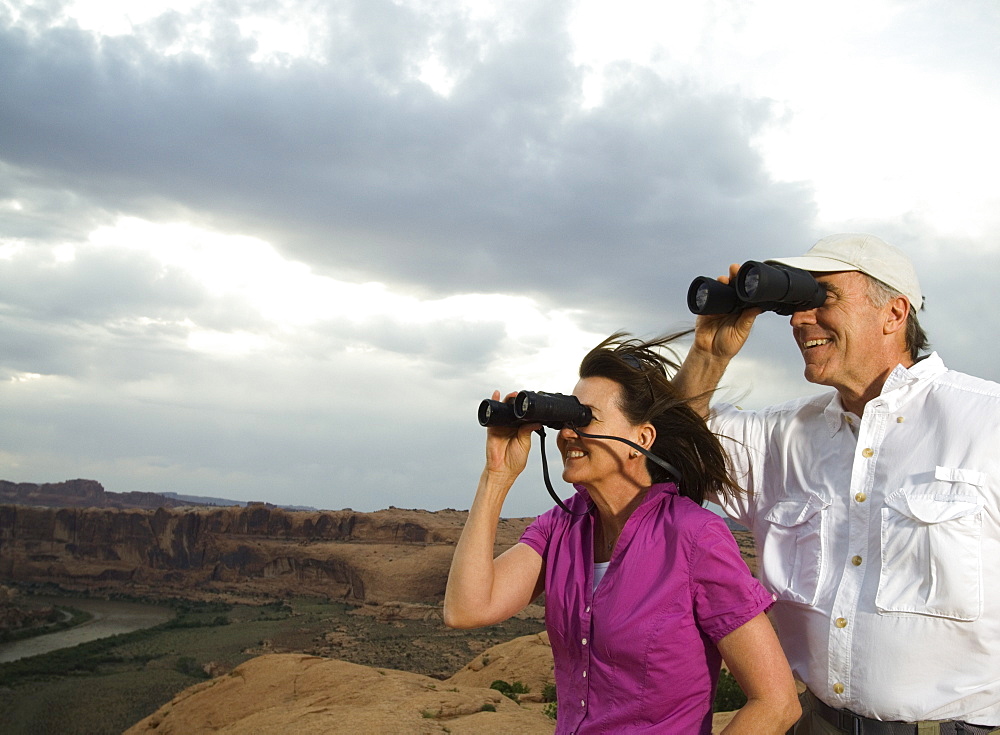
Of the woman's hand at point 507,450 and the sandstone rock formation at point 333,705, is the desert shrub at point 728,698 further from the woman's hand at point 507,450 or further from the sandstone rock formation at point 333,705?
the woman's hand at point 507,450

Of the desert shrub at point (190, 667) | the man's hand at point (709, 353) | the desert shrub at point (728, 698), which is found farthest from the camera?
the desert shrub at point (190, 667)

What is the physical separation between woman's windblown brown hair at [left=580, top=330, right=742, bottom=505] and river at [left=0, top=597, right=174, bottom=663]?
47384 mm

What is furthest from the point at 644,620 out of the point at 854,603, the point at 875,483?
the point at 875,483

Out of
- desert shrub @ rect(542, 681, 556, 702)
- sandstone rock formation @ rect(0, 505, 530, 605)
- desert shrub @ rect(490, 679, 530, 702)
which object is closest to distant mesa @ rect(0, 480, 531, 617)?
sandstone rock formation @ rect(0, 505, 530, 605)

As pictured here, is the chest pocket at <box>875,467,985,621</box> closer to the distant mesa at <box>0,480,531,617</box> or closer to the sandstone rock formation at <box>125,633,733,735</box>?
the sandstone rock formation at <box>125,633,733,735</box>

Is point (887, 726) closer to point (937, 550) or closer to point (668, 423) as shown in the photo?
point (937, 550)

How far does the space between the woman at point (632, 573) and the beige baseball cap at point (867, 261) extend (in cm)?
56

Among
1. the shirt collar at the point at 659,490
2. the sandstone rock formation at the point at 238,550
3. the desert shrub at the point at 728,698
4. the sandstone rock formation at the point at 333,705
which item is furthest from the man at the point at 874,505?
the sandstone rock formation at the point at 238,550

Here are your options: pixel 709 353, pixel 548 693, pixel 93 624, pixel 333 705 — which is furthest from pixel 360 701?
pixel 93 624

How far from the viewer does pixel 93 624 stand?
51.0 metres

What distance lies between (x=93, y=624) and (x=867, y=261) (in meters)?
56.5

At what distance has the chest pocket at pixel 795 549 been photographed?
2.58 meters

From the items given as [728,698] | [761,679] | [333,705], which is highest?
[761,679]

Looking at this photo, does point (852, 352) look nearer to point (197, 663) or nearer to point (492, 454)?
point (492, 454)
